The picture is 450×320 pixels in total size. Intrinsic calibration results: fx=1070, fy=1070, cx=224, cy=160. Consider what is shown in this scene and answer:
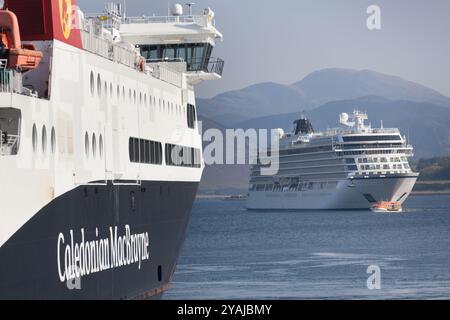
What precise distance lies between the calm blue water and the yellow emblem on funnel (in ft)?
72.1

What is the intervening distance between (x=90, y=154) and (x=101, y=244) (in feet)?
7.65

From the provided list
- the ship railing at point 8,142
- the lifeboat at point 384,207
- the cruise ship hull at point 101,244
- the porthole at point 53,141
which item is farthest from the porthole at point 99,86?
the lifeboat at point 384,207

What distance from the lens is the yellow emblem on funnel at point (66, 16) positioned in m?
25.2

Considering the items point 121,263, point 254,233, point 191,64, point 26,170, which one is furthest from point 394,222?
point 26,170

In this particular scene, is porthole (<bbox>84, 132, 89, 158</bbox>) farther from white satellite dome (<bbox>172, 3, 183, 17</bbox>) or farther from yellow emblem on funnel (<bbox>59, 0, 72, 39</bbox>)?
white satellite dome (<bbox>172, 3, 183, 17</bbox>)

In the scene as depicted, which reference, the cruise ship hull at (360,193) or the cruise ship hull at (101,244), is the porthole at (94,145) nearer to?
the cruise ship hull at (101,244)

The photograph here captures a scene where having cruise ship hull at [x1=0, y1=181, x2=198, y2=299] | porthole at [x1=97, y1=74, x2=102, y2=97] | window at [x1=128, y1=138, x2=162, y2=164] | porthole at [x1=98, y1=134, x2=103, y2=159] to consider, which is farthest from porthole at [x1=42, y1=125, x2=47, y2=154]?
window at [x1=128, y1=138, x2=162, y2=164]

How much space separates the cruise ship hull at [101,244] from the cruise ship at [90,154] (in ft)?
0.11

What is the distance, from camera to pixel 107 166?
2878cm

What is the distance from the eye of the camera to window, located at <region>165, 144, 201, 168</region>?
3689cm

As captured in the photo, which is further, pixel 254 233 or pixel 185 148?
pixel 254 233

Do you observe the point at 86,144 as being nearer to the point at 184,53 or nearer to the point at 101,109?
the point at 101,109
